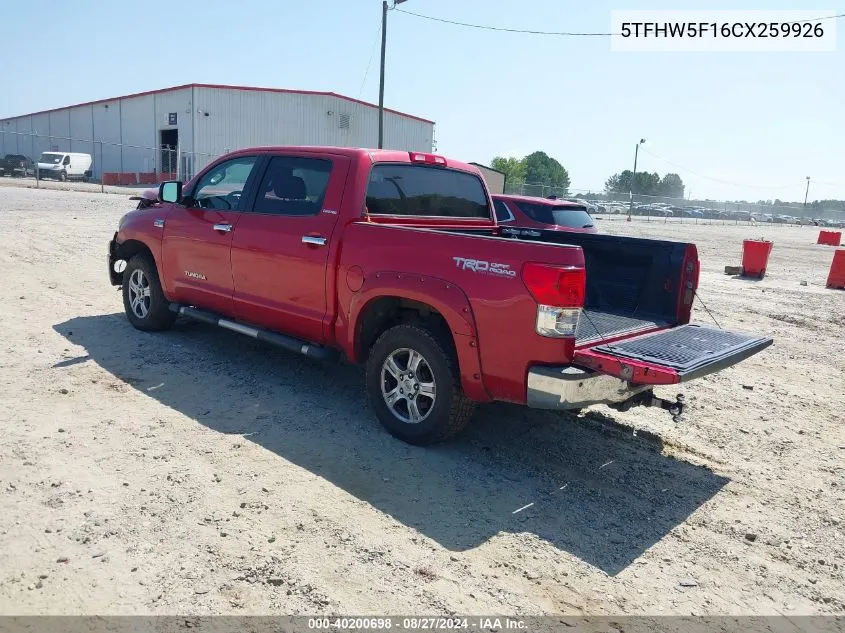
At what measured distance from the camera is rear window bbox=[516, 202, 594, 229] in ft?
39.1

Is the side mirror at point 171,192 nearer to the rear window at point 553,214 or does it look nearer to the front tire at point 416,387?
the front tire at point 416,387

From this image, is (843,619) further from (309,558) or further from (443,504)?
(309,558)

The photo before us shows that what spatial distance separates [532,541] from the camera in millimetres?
3605

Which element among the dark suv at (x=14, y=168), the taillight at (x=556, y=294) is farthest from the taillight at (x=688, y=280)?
the dark suv at (x=14, y=168)

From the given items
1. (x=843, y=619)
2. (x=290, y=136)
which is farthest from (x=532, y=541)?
→ (x=290, y=136)

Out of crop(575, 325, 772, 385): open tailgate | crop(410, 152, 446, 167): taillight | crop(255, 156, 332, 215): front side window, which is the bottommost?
crop(575, 325, 772, 385): open tailgate

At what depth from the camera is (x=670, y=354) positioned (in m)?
4.21

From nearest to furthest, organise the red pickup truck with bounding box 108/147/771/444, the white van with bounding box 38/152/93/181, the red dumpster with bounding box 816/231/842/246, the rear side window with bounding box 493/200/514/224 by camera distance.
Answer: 1. the red pickup truck with bounding box 108/147/771/444
2. the rear side window with bounding box 493/200/514/224
3. the red dumpster with bounding box 816/231/842/246
4. the white van with bounding box 38/152/93/181

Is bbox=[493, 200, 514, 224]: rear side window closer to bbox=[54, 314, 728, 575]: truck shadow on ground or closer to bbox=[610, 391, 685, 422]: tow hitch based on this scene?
bbox=[54, 314, 728, 575]: truck shadow on ground

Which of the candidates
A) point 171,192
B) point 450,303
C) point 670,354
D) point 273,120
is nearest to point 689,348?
point 670,354

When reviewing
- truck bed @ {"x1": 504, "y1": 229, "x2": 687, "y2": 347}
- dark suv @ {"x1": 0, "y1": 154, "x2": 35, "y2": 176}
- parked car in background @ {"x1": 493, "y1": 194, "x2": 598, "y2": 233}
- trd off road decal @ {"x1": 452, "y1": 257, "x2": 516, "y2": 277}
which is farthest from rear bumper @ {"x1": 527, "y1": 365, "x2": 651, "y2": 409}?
dark suv @ {"x1": 0, "y1": 154, "x2": 35, "y2": 176}

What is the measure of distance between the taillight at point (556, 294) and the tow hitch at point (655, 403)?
0.80 meters

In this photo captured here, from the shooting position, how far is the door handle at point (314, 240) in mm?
5084

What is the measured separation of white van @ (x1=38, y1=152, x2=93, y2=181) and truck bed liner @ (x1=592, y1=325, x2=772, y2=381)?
43.9 metres
